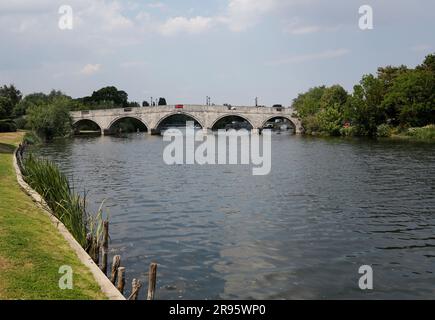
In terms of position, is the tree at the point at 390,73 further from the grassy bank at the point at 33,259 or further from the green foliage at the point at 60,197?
the grassy bank at the point at 33,259

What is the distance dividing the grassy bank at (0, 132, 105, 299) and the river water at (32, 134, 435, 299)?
2068 mm

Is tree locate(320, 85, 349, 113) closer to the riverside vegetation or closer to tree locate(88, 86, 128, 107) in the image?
the riverside vegetation

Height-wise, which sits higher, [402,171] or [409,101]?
[409,101]

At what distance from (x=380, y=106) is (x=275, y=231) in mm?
62620

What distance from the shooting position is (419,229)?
16.5 m

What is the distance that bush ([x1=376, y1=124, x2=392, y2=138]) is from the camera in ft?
237

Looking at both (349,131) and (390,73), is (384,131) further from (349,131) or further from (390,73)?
(390,73)

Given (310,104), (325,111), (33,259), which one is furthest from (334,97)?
(33,259)

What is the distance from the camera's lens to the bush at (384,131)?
72.3 meters

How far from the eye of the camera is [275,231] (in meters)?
16.5
